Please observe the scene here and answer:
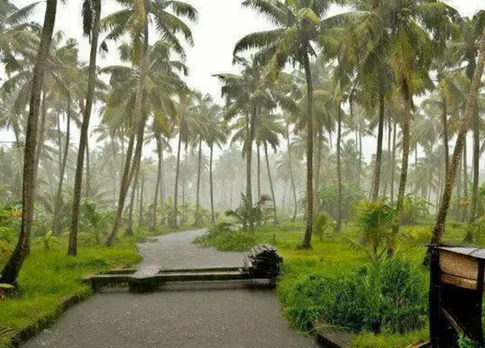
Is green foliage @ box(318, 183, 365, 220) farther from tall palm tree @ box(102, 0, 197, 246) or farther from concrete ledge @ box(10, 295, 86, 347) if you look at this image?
concrete ledge @ box(10, 295, 86, 347)

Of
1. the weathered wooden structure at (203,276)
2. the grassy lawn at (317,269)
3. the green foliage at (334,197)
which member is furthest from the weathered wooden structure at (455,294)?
the green foliage at (334,197)

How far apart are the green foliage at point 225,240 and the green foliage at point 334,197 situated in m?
14.4

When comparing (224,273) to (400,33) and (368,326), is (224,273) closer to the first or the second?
(368,326)

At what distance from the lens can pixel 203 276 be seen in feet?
32.5

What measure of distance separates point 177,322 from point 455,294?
501 centimetres

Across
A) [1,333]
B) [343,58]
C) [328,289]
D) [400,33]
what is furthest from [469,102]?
[1,333]

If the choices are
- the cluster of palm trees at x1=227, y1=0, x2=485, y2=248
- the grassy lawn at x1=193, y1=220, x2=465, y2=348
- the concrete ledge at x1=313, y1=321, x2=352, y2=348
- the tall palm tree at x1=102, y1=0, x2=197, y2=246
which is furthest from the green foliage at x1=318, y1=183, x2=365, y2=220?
the concrete ledge at x1=313, y1=321, x2=352, y2=348

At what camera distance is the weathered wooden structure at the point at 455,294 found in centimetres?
382

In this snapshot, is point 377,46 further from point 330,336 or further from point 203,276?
point 330,336

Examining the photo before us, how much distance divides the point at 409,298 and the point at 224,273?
4936mm

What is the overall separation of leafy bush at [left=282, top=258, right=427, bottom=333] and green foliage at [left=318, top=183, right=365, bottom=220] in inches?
1016

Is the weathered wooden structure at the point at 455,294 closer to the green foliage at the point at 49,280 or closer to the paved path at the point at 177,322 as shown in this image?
the paved path at the point at 177,322

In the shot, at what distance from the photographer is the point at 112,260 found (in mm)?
12977

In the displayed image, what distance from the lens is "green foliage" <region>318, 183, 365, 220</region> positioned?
32938 mm
